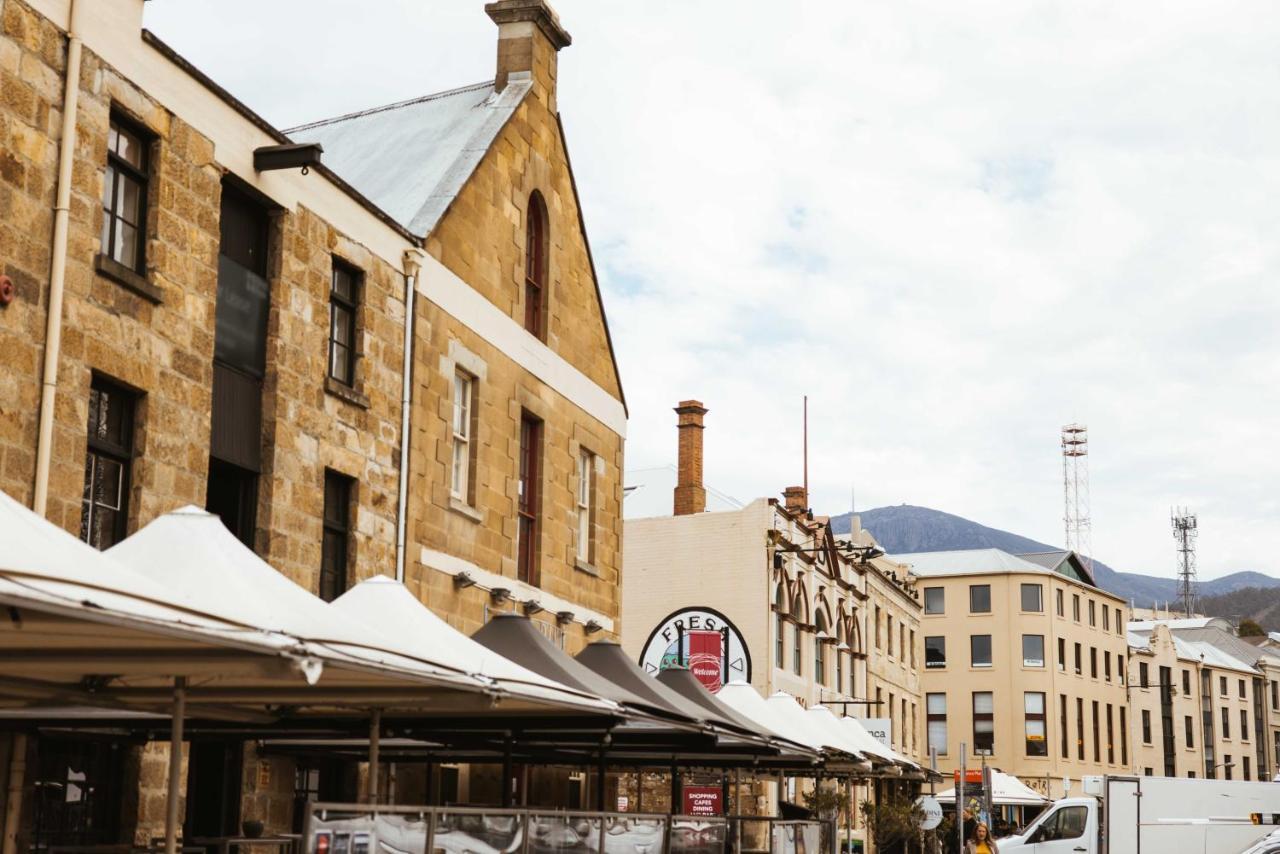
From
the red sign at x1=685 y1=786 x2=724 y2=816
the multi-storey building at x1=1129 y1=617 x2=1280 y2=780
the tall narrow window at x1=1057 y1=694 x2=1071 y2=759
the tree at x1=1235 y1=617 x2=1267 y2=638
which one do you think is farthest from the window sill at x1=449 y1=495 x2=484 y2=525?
the tree at x1=1235 y1=617 x2=1267 y2=638

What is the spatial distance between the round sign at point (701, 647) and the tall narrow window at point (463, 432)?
1719cm

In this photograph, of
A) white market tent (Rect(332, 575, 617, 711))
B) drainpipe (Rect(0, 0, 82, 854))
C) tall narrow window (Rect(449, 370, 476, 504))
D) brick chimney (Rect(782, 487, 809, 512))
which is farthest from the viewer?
brick chimney (Rect(782, 487, 809, 512))

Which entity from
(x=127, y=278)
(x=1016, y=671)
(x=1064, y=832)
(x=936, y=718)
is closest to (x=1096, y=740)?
(x=1016, y=671)

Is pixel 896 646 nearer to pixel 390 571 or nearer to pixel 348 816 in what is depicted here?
pixel 390 571

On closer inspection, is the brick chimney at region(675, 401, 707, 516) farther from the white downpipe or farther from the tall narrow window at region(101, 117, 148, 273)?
the white downpipe

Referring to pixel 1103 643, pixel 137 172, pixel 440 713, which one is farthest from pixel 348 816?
pixel 1103 643

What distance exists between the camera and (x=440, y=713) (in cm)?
1448

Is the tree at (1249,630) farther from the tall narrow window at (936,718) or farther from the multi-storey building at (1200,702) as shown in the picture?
the tall narrow window at (936,718)

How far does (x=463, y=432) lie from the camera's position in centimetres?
2366

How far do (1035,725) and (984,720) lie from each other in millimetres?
2605

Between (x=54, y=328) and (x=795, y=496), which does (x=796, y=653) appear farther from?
(x=54, y=328)

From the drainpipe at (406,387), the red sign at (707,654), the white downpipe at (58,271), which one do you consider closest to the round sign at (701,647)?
the red sign at (707,654)

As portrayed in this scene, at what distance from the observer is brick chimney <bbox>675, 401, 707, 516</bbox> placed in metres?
44.2

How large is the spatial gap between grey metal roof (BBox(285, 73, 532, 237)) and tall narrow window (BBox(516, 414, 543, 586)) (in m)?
4.02
